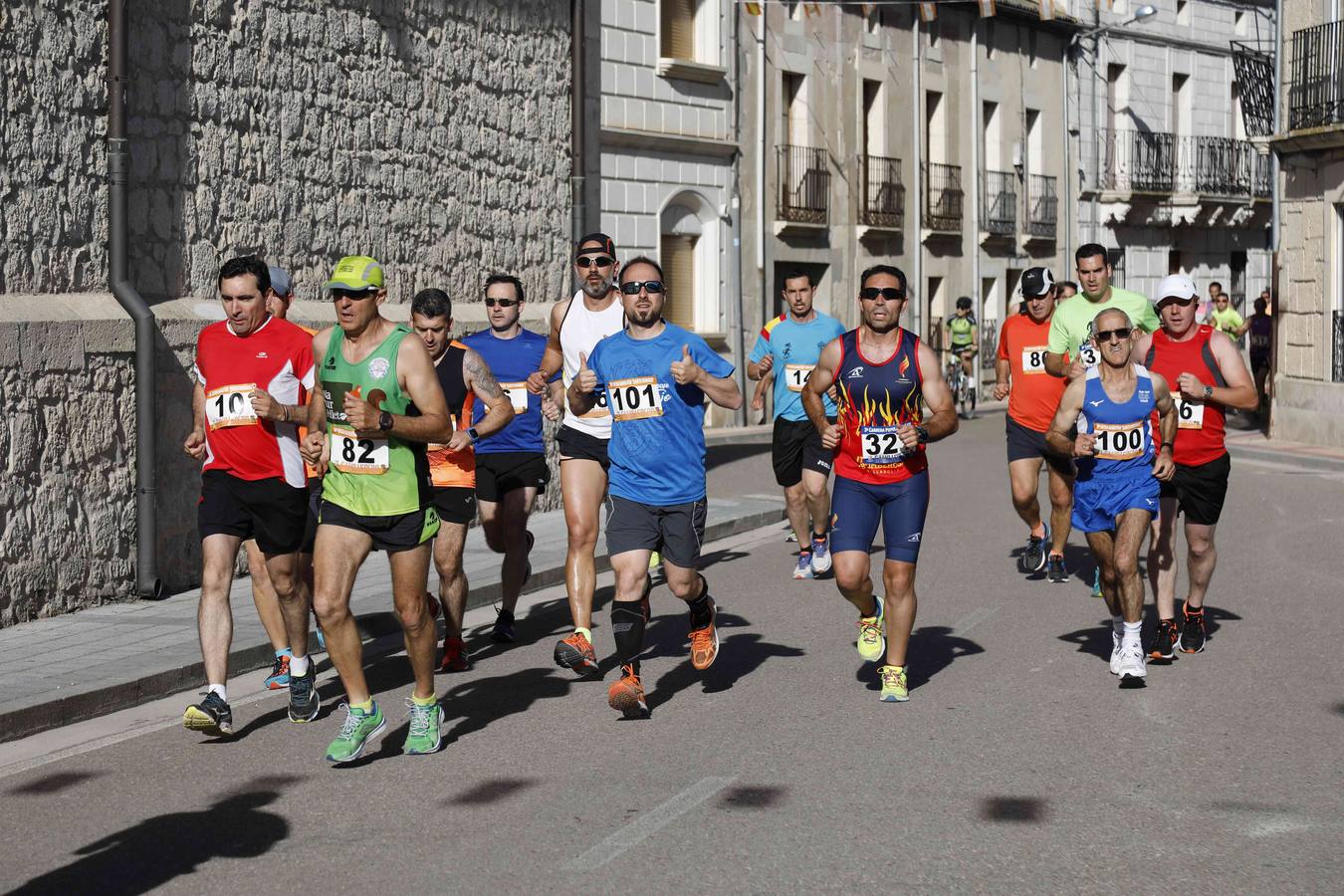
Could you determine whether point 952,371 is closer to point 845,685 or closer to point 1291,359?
point 1291,359

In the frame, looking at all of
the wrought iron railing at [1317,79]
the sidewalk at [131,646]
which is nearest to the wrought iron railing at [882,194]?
the wrought iron railing at [1317,79]

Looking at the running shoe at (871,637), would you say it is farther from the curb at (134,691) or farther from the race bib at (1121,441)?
the curb at (134,691)

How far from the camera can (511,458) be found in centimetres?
1048

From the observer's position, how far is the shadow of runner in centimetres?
571

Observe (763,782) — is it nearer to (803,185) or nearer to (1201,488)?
(1201,488)

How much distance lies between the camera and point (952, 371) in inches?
1348

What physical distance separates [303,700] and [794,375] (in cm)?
546

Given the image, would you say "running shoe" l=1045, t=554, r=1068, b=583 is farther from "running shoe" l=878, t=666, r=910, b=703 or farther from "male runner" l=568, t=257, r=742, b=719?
"male runner" l=568, t=257, r=742, b=719

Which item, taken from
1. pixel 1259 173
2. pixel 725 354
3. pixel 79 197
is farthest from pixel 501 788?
pixel 1259 173

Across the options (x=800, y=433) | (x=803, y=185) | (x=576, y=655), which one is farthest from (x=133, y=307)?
(x=803, y=185)

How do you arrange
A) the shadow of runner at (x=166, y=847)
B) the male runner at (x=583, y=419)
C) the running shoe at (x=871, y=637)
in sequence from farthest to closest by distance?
the male runner at (x=583, y=419) < the running shoe at (x=871, y=637) < the shadow of runner at (x=166, y=847)

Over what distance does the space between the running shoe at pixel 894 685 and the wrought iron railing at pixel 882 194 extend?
2654cm

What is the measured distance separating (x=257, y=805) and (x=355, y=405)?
1.48m

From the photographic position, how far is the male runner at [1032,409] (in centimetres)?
1258
